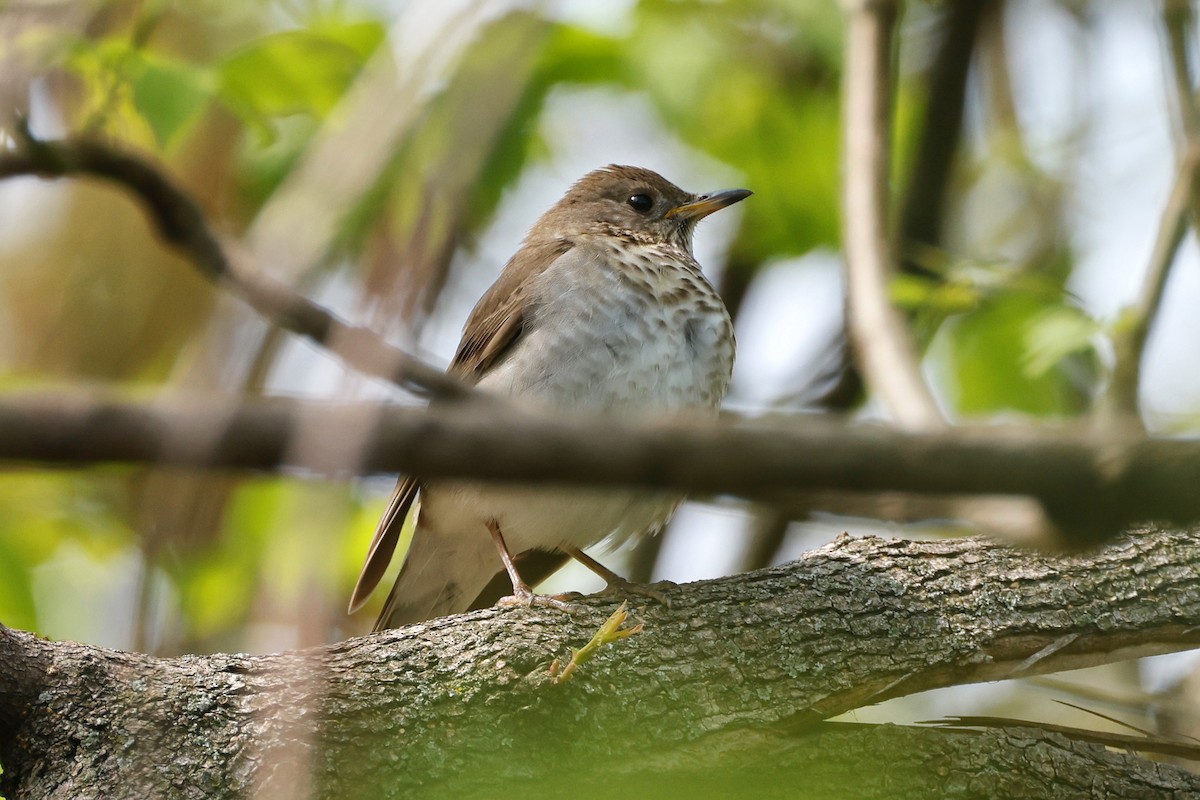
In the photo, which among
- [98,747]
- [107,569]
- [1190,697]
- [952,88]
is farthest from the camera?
[107,569]

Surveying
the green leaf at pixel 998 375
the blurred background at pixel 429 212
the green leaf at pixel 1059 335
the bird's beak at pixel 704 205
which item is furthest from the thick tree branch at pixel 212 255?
the green leaf at pixel 998 375

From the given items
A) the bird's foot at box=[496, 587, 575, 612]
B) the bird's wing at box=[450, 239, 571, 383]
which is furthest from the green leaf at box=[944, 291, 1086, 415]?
the bird's foot at box=[496, 587, 575, 612]

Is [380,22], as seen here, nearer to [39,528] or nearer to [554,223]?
[554,223]

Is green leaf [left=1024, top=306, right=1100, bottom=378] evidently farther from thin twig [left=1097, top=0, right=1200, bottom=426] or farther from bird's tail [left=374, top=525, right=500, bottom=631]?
bird's tail [left=374, top=525, right=500, bottom=631]

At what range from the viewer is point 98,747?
339cm

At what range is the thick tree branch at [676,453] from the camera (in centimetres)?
131

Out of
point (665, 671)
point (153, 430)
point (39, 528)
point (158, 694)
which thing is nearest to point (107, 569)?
point (39, 528)

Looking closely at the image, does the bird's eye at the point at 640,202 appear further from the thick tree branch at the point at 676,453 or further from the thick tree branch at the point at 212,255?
the thick tree branch at the point at 676,453

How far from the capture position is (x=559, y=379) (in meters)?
4.76

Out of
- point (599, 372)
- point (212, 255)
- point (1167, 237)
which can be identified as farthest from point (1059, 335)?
point (212, 255)

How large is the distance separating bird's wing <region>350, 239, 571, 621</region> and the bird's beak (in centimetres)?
81

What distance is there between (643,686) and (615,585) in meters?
0.72

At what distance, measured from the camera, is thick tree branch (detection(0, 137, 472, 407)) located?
2.15 meters

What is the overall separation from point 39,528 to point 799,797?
522 centimetres
